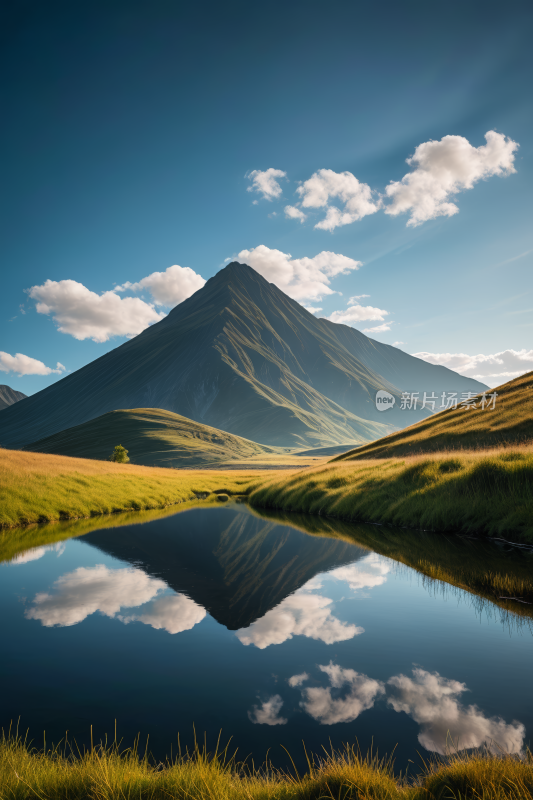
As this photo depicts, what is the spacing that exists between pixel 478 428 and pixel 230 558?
34835 mm

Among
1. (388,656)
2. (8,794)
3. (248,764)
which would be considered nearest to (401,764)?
(248,764)

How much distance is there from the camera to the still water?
7770mm

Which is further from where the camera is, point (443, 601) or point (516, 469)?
point (516, 469)

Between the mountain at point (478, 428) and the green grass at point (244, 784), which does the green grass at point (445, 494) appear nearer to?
the mountain at point (478, 428)

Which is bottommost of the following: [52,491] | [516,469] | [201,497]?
[201,497]

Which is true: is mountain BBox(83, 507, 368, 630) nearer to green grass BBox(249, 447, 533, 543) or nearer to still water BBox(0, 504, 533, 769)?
still water BBox(0, 504, 533, 769)

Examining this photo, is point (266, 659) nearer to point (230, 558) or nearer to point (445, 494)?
point (230, 558)

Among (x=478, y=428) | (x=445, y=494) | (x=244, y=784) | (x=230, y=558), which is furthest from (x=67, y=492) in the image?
A: (x=478, y=428)

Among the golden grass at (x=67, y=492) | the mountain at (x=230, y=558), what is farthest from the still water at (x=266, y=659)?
the golden grass at (x=67, y=492)

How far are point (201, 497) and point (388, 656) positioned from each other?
5776 cm

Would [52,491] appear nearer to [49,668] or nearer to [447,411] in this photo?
[49,668]

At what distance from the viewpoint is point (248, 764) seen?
6.68m

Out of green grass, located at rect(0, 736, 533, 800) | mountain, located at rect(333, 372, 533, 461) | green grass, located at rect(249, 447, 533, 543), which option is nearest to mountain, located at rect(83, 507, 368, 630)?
green grass, located at rect(249, 447, 533, 543)

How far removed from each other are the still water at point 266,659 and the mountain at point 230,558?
18cm
